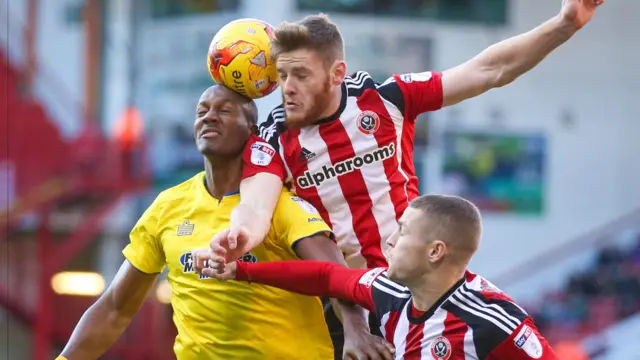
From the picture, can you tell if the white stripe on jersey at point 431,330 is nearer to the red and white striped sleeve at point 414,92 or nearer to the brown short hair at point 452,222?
the brown short hair at point 452,222

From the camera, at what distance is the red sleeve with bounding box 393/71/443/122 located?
4324 mm

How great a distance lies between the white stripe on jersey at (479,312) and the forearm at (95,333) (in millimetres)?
1569

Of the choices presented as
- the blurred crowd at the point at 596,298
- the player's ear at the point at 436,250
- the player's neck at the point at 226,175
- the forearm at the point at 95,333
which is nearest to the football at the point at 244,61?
the player's neck at the point at 226,175

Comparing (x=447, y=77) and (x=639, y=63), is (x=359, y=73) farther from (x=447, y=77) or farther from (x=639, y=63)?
(x=639, y=63)

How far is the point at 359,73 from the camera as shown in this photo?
4.49 m

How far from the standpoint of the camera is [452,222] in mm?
3799

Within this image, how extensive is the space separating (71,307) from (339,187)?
11.1 metres

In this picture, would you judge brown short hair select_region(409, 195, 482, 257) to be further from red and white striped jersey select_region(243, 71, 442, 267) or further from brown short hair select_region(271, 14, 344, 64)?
brown short hair select_region(271, 14, 344, 64)

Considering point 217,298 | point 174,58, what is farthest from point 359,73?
point 174,58

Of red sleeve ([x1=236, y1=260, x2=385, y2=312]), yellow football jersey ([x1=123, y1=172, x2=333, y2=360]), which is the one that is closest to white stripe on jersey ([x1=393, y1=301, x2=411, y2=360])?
red sleeve ([x1=236, y1=260, x2=385, y2=312])

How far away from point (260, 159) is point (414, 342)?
969 millimetres

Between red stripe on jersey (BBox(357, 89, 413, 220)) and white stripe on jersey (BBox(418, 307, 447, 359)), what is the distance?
2.25 feet

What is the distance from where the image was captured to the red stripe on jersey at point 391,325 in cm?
392

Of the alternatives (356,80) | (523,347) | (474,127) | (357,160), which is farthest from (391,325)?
(474,127)
